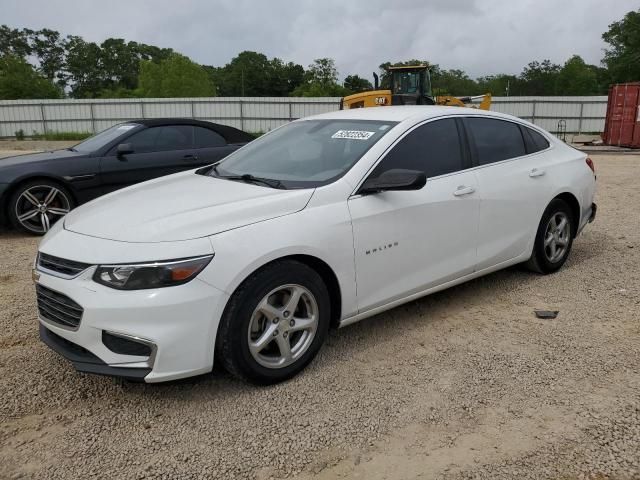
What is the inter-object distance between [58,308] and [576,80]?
80842mm

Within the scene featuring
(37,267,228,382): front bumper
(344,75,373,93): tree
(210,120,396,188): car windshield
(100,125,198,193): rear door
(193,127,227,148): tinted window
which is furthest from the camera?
(344,75,373,93): tree

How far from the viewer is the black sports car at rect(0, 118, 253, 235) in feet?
21.7

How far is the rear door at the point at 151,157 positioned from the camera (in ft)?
23.0

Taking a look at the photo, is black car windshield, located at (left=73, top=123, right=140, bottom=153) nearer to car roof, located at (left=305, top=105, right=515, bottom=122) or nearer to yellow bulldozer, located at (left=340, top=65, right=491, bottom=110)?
car roof, located at (left=305, top=105, right=515, bottom=122)

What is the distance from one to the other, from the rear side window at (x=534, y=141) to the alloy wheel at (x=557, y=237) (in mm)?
608

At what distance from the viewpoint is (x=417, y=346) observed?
370 centimetres

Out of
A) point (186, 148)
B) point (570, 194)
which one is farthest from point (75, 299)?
point (186, 148)

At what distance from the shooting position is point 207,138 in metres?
7.80

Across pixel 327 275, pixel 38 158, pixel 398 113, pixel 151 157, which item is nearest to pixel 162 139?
pixel 151 157

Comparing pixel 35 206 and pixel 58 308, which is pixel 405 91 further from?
pixel 58 308

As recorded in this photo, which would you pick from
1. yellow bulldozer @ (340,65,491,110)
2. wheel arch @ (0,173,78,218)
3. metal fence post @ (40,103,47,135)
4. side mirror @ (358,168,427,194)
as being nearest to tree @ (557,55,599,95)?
yellow bulldozer @ (340,65,491,110)

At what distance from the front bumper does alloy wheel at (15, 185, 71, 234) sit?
4.41m

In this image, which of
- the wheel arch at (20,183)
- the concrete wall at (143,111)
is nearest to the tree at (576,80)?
the concrete wall at (143,111)

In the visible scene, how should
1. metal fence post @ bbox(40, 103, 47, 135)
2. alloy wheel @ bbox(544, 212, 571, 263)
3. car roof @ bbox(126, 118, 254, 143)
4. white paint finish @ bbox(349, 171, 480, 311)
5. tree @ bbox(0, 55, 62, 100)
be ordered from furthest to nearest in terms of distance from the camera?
1. tree @ bbox(0, 55, 62, 100)
2. metal fence post @ bbox(40, 103, 47, 135)
3. car roof @ bbox(126, 118, 254, 143)
4. alloy wheel @ bbox(544, 212, 571, 263)
5. white paint finish @ bbox(349, 171, 480, 311)
